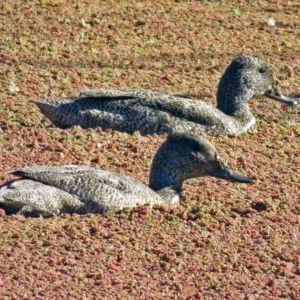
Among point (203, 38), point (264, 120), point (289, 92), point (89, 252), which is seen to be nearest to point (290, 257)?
point (89, 252)

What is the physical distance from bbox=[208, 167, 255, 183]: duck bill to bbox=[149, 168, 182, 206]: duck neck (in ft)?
0.97

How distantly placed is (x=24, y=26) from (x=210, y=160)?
498 centimetres

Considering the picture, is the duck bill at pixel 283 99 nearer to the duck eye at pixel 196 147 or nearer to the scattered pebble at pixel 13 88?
the scattered pebble at pixel 13 88

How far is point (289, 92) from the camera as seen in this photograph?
14492 millimetres

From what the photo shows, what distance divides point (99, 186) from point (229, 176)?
1.27 meters

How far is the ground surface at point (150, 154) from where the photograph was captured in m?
9.39

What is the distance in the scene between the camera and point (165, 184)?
11070 mm

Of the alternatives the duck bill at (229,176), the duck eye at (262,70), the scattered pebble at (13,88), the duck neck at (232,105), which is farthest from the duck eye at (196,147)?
the duck eye at (262,70)

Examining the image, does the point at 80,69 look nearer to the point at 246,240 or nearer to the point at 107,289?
the point at 246,240

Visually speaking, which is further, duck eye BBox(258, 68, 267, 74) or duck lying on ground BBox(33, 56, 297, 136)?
duck eye BBox(258, 68, 267, 74)

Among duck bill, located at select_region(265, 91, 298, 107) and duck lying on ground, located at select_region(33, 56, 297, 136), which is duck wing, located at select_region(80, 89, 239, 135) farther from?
duck bill, located at select_region(265, 91, 298, 107)

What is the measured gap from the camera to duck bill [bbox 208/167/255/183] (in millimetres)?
11180

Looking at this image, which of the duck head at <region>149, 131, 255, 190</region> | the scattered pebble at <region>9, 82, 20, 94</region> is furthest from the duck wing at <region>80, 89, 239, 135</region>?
the duck head at <region>149, 131, 255, 190</region>

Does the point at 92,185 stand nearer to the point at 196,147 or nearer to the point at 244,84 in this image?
the point at 196,147
